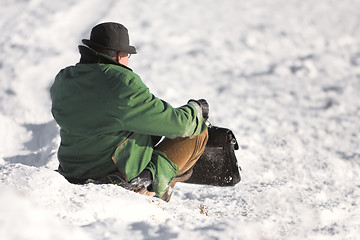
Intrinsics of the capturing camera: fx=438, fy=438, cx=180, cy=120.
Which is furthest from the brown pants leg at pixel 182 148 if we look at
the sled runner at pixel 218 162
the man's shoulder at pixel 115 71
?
the man's shoulder at pixel 115 71

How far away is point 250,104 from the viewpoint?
607cm

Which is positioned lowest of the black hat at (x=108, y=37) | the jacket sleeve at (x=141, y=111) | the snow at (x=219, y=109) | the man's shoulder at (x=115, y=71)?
the snow at (x=219, y=109)

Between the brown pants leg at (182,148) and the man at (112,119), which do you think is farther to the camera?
the brown pants leg at (182,148)

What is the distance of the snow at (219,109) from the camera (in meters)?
1.96

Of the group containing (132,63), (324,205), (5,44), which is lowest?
(324,205)

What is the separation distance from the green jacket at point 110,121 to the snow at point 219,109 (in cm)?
20

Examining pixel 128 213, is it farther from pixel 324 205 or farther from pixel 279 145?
pixel 279 145

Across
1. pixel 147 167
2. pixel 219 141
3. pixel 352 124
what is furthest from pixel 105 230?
pixel 352 124

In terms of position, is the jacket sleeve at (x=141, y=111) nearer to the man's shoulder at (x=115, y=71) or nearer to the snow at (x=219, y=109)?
the man's shoulder at (x=115, y=71)

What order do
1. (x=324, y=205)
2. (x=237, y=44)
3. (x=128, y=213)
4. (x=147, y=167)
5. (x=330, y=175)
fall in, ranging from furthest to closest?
(x=237, y=44), (x=330, y=175), (x=324, y=205), (x=147, y=167), (x=128, y=213)

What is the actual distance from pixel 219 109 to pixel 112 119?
3611 millimetres

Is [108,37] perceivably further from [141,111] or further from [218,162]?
[218,162]

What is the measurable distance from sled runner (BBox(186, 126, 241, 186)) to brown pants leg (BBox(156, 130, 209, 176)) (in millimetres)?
142

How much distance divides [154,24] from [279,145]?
13.2 ft
